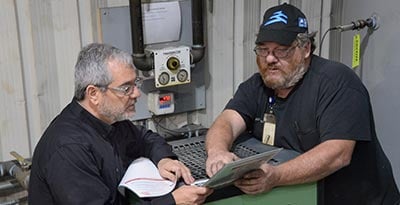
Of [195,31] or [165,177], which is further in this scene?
[195,31]

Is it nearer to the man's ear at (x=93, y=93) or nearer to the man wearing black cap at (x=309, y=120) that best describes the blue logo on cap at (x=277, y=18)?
the man wearing black cap at (x=309, y=120)

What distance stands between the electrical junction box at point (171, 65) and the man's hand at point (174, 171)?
61 cm

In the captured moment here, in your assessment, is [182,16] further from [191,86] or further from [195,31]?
[191,86]

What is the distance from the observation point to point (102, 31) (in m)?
2.32

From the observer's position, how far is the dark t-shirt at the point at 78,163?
1.63m

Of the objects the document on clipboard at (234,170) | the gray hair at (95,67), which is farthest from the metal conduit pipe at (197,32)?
the document on clipboard at (234,170)

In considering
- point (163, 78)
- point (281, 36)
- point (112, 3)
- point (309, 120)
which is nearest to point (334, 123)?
point (309, 120)

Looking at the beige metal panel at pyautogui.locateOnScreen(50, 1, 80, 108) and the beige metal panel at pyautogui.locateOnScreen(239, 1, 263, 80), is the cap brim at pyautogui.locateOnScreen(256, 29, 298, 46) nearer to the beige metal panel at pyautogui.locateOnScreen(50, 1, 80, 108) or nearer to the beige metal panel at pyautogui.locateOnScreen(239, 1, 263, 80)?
the beige metal panel at pyautogui.locateOnScreen(239, 1, 263, 80)

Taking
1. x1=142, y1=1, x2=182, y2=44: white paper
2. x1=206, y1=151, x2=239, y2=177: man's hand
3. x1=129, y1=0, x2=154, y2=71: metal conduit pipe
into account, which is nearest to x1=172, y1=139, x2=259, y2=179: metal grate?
x1=206, y1=151, x2=239, y2=177: man's hand

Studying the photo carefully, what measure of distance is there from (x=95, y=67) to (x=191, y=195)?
49 cm

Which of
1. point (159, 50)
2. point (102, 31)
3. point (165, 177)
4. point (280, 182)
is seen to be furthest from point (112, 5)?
point (280, 182)

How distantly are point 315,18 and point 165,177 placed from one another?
56.2 inches

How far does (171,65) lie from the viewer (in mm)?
2393

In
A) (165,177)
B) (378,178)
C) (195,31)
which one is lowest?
(378,178)
